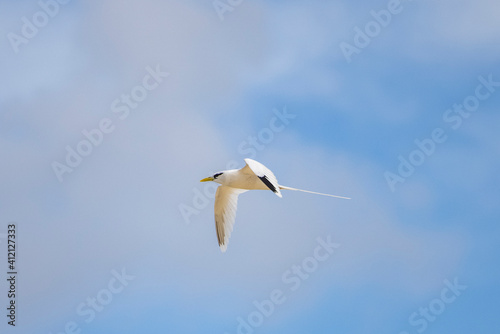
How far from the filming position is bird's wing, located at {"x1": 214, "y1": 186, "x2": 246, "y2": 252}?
67.0 feet

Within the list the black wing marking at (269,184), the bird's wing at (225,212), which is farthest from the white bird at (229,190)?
the black wing marking at (269,184)

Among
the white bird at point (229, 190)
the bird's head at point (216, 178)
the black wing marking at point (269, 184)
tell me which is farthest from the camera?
the bird's head at point (216, 178)

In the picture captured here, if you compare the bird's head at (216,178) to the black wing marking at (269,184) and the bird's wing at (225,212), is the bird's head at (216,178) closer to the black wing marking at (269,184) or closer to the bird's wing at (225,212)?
the bird's wing at (225,212)

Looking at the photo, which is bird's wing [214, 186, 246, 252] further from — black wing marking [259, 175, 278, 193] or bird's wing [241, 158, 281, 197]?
black wing marking [259, 175, 278, 193]

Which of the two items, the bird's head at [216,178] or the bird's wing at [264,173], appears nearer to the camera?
the bird's wing at [264,173]

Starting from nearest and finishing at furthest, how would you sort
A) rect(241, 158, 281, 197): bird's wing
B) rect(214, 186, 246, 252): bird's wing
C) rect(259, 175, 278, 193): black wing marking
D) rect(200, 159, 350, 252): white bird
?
rect(259, 175, 278, 193): black wing marking, rect(241, 158, 281, 197): bird's wing, rect(200, 159, 350, 252): white bird, rect(214, 186, 246, 252): bird's wing

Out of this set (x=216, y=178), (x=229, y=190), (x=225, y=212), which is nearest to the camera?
(x=216, y=178)

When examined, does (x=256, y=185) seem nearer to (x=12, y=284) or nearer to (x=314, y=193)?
(x=314, y=193)

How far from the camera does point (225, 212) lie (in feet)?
67.6

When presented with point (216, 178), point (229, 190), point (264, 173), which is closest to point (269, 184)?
point (264, 173)

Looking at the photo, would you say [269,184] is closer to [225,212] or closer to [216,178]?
[216,178]

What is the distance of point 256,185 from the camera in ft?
60.4

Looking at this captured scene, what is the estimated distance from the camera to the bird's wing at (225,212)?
20.4 meters

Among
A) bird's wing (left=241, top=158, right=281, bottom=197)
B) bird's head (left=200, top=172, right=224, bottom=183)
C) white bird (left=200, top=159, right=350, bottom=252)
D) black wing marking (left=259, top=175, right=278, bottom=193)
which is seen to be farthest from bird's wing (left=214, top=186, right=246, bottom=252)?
black wing marking (left=259, top=175, right=278, bottom=193)
